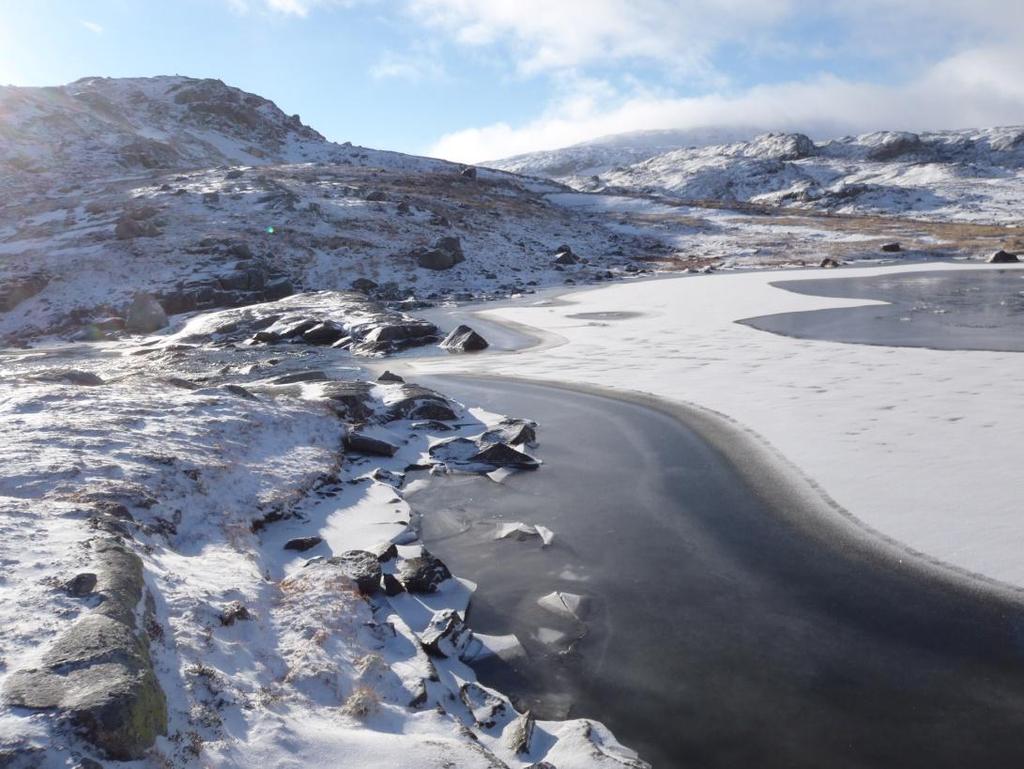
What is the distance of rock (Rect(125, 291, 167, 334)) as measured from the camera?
90.0 ft

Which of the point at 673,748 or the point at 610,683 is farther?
the point at 610,683

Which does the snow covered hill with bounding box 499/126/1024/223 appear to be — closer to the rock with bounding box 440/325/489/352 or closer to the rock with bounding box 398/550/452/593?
the rock with bounding box 440/325/489/352

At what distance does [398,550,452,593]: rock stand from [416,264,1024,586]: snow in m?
4.61

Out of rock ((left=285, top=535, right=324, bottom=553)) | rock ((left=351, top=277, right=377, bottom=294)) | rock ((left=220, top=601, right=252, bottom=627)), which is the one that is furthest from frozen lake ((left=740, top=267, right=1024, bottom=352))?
rock ((left=351, top=277, right=377, bottom=294))

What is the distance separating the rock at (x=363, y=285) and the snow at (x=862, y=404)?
17.4 m

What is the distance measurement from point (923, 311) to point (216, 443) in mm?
20845

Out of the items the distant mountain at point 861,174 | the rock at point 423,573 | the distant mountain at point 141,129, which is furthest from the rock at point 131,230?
the distant mountain at point 861,174

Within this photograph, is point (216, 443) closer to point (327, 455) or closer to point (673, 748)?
point (327, 455)

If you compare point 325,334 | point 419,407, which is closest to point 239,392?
point 419,407

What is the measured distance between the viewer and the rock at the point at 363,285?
3650 cm

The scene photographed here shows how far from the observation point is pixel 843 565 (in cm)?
666

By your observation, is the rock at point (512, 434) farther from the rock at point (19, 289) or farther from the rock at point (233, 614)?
the rock at point (19, 289)

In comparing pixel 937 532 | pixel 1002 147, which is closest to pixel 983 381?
pixel 937 532

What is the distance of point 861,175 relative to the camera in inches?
4668
